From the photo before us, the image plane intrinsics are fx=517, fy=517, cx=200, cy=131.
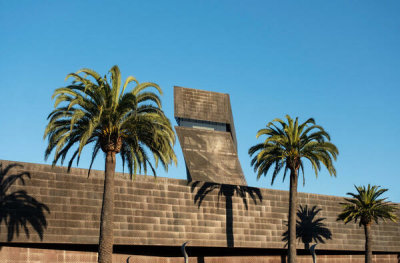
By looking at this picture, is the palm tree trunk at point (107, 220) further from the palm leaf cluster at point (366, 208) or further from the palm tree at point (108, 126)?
the palm leaf cluster at point (366, 208)

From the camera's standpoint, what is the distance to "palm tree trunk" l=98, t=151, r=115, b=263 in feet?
106

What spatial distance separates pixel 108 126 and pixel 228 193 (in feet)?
70.3

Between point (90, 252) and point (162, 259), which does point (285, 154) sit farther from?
point (90, 252)

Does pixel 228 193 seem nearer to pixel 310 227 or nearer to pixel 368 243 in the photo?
pixel 310 227

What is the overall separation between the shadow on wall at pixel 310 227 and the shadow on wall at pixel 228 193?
20.0ft

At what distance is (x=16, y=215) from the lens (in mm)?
39438

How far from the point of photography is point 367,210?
5588 cm

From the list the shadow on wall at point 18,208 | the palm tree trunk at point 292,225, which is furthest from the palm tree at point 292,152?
the shadow on wall at point 18,208

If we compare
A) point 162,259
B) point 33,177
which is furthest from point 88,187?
point 162,259

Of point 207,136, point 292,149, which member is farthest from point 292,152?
point 207,136

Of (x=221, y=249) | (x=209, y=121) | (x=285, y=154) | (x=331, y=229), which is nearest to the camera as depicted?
(x=285, y=154)

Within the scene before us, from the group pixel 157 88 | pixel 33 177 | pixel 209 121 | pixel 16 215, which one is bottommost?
pixel 16 215

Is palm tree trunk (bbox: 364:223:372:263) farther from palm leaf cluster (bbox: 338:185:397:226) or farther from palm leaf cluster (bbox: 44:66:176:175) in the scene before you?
palm leaf cluster (bbox: 44:66:176:175)

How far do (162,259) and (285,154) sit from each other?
15.0 metres
